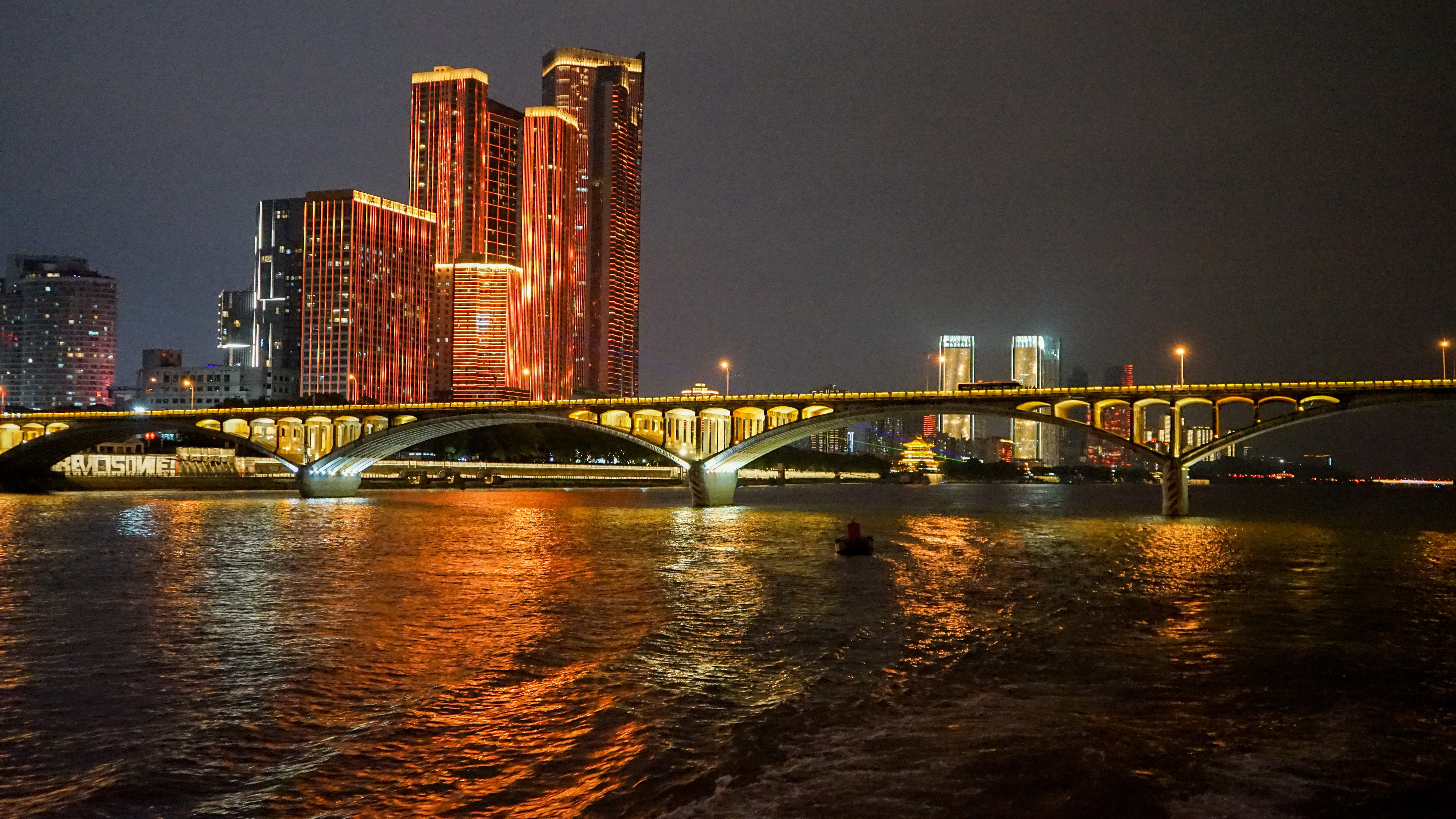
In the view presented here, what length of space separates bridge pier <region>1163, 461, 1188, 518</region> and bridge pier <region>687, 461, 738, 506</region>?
37165 mm

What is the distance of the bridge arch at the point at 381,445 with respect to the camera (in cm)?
10131

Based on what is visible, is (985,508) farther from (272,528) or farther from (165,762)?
(165,762)

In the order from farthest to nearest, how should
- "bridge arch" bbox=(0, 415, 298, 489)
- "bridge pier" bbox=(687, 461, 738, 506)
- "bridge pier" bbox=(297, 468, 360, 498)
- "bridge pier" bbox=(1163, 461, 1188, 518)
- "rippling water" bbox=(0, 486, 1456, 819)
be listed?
"bridge pier" bbox=(297, 468, 360, 498)
"bridge arch" bbox=(0, 415, 298, 489)
"bridge pier" bbox=(687, 461, 738, 506)
"bridge pier" bbox=(1163, 461, 1188, 518)
"rippling water" bbox=(0, 486, 1456, 819)

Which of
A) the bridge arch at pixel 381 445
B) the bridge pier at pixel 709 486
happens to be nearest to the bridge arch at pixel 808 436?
the bridge pier at pixel 709 486

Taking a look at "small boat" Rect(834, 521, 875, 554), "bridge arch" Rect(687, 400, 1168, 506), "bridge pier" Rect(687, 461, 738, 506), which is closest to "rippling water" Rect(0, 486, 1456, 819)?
"small boat" Rect(834, 521, 875, 554)

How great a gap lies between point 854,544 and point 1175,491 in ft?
170

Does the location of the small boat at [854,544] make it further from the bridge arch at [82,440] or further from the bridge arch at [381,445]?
the bridge arch at [82,440]

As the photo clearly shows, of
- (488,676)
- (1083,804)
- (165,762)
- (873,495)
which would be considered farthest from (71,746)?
(873,495)

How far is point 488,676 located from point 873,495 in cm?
13044

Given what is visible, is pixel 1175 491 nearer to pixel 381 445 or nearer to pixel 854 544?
pixel 854 544

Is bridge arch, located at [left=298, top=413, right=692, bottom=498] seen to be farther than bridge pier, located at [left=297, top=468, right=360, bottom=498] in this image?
No

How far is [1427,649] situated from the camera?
24.8m

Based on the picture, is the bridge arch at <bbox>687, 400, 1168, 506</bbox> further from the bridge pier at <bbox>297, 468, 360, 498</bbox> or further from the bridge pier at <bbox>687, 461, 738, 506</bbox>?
the bridge pier at <bbox>297, 468, 360, 498</bbox>

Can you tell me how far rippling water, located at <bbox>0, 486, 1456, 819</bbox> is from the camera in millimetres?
14055
